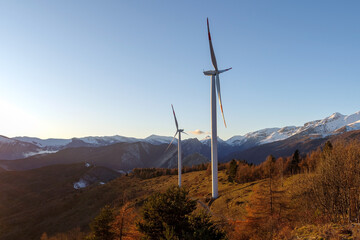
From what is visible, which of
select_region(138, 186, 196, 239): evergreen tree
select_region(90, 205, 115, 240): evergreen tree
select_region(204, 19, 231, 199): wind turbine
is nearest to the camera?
select_region(138, 186, 196, 239): evergreen tree

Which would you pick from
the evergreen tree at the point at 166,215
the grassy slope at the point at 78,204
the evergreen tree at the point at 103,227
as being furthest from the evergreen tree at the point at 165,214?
the grassy slope at the point at 78,204

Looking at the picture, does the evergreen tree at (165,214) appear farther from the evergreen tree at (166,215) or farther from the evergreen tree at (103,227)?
the evergreen tree at (103,227)

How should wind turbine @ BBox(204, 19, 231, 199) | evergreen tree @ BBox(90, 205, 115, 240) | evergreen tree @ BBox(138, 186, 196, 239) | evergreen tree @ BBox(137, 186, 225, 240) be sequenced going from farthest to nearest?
wind turbine @ BBox(204, 19, 231, 199)
evergreen tree @ BBox(90, 205, 115, 240)
evergreen tree @ BBox(138, 186, 196, 239)
evergreen tree @ BBox(137, 186, 225, 240)

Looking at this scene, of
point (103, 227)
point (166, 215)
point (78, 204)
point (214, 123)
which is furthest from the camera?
point (78, 204)

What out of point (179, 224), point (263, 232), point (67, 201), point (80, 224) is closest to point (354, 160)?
point (263, 232)

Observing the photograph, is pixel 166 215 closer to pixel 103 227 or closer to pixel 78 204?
pixel 103 227

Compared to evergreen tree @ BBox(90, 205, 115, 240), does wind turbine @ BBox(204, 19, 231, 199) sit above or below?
above

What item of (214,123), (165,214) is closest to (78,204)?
(214,123)

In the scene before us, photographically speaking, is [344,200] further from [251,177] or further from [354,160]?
[251,177]

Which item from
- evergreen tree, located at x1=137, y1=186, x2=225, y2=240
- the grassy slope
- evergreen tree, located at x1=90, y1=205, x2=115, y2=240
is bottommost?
the grassy slope

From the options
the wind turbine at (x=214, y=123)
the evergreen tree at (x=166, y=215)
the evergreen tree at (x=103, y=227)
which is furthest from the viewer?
the wind turbine at (x=214, y=123)

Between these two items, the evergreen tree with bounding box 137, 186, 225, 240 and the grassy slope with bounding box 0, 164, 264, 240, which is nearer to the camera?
the evergreen tree with bounding box 137, 186, 225, 240

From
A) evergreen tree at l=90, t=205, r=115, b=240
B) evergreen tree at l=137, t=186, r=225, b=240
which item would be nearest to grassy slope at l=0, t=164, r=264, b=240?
evergreen tree at l=137, t=186, r=225, b=240

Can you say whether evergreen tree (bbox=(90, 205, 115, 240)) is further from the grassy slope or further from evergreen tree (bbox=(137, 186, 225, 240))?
the grassy slope
